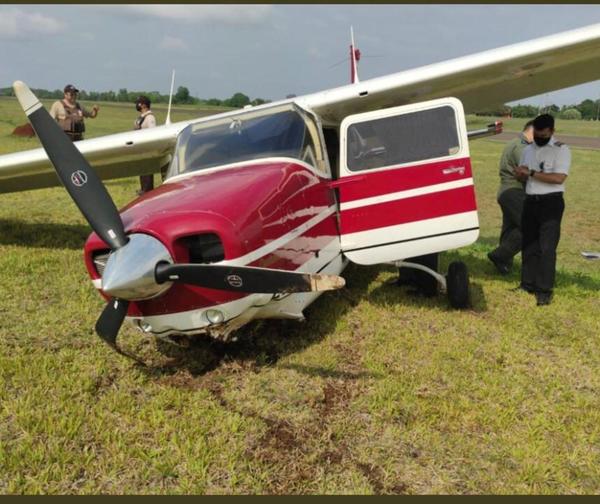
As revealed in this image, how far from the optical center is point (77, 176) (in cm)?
344

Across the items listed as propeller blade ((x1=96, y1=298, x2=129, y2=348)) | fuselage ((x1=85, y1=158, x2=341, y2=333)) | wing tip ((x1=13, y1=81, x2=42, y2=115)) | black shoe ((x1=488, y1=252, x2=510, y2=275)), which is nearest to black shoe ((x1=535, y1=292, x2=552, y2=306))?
black shoe ((x1=488, y1=252, x2=510, y2=275))

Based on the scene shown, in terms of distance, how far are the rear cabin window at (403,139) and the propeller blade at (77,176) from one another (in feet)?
7.79

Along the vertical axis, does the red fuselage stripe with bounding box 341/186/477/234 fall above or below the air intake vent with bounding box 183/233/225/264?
below

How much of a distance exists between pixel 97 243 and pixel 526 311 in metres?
4.34

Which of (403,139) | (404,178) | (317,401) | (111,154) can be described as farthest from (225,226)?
(111,154)

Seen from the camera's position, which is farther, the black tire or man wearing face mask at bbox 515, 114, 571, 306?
man wearing face mask at bbox 515, 114, 571, 306

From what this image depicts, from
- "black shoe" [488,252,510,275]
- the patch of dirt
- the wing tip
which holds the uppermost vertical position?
the wing tip

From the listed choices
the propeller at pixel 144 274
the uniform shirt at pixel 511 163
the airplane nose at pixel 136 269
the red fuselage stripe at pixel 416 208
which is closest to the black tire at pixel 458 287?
the red fuselage stripe at pixel 416 208

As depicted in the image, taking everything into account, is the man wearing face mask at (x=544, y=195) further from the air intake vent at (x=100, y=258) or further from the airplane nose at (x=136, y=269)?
the air intake vent at (x=100, y=258)

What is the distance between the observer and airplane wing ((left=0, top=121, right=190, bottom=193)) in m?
6.46

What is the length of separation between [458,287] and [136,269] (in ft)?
11.6

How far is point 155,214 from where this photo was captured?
10.3ft

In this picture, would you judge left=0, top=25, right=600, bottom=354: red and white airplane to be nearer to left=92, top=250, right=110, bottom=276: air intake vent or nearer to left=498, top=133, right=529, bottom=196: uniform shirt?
left=92, top=250, right=110, bottom=276: air intake vent

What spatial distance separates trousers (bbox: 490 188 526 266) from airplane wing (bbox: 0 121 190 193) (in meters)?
4.42
